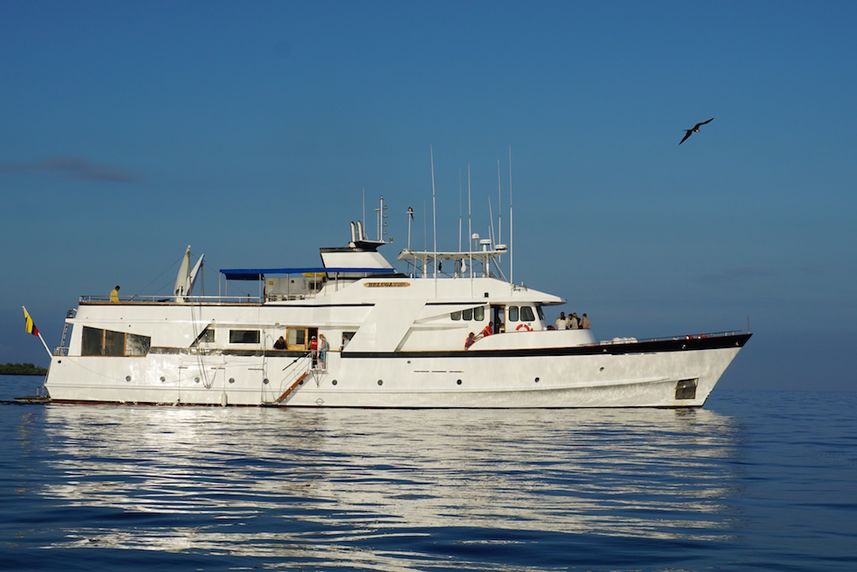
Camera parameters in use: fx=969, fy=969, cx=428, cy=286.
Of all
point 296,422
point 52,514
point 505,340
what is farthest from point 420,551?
point 505,340

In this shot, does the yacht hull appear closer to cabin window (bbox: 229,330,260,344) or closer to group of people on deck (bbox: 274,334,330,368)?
group of people on deck (bbox: 274,334,330,368)

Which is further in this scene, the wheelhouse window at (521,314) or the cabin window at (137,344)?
the cabin window at (137,344)

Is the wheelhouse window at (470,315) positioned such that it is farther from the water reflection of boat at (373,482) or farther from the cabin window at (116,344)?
the cabin window at (116,344)

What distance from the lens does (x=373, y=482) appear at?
1631cm

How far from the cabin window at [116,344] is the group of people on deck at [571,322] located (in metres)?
15.8

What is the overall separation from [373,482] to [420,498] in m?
1.90

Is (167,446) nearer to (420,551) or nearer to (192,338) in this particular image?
(420,551)

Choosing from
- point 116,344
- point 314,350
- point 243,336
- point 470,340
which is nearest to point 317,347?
point 314,350

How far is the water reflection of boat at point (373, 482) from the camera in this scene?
11.8 metres

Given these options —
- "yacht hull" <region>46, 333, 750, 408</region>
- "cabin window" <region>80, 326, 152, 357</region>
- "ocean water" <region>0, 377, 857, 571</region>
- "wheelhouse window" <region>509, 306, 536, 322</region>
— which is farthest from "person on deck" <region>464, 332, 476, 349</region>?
"cabin window" <region>80, 326, 152, 357</region>

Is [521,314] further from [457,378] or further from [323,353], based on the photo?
[323,353]

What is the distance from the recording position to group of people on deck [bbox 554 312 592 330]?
36.4 meters

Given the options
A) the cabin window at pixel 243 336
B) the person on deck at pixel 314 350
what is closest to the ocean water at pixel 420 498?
the person on deck at pixel 314 350

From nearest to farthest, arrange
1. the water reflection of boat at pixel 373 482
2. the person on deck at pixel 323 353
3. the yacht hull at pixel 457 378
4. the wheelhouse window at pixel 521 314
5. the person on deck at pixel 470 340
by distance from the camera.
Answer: the water reflection of boat at pixel 373 482
the yacht hull at pixel 457 378
the person on deck at pixel 470 340
the person on deck at pixel 323 353
the wheelhouse window at pixel 521 314
